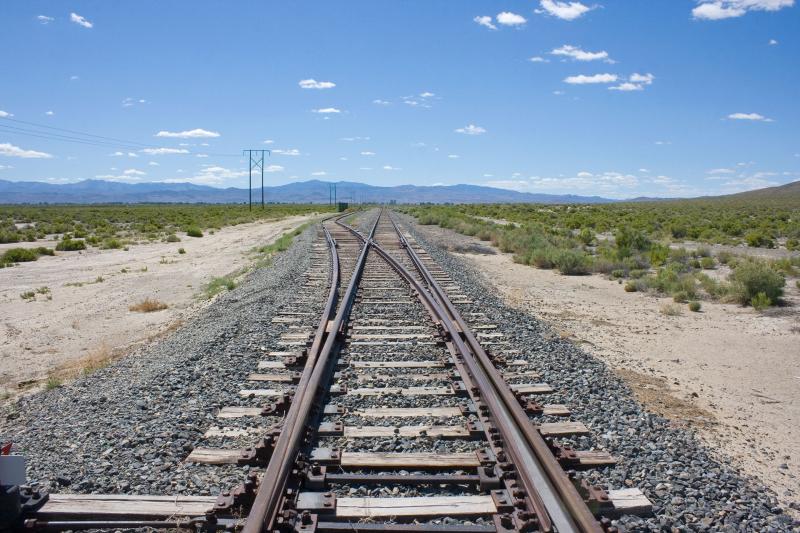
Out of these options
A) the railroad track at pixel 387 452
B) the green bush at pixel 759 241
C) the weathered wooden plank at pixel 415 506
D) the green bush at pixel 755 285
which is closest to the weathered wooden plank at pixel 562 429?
the railroad track at pixel 387 452

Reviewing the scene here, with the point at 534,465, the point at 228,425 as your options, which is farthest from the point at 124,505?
the point at 534,465

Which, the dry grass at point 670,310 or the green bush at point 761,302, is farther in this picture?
the green bush at point 761,302

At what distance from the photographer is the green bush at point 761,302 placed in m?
13.1

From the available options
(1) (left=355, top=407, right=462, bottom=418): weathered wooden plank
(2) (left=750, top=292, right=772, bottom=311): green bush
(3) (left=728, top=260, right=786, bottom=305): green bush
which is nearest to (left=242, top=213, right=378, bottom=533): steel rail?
(1) (left=355, top=407, right=462, bottom=418): weathered wooden plank

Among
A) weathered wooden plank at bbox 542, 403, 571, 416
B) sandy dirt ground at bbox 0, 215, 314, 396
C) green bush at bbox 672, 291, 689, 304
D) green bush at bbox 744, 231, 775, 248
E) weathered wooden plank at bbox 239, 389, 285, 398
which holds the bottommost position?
sandy dirt ground at bbox 0, 215, 314, 396

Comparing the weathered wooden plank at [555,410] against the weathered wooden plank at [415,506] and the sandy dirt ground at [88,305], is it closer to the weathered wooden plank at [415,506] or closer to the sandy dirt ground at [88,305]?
the weathered wooden plank at [415,506]

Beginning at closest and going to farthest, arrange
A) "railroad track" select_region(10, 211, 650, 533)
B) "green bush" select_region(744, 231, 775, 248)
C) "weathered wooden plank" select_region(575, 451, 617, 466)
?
"railroad track" select_region(10, 211, 650, 533) → "weathered wooden plank" select_region(575, 451, 617, 466) → "green bush" select_region(744, 231, 775, 248)

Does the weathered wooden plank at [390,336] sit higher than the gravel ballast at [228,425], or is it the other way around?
the weathered wooden plank at [390,336]

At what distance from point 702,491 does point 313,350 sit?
4.15m

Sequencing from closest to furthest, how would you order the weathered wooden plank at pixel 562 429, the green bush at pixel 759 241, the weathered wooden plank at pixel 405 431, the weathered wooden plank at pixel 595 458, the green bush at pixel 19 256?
the weathered wooden plank at pixel 595 458 < the weathered wooden plank at pixel 405 431 < the weathered wooden plank at pixel 562 429 < the green bush at pixel 19 256 < the green bush at pixel 759 241

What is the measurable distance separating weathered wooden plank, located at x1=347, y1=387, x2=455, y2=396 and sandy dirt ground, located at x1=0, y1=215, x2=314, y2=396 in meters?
5.00

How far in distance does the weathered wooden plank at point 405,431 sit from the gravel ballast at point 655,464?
3.12ft

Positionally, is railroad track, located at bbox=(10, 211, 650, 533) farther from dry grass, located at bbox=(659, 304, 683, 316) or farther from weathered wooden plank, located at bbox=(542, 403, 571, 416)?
dry grass, located at bbox=(659, 304, 683, 316)

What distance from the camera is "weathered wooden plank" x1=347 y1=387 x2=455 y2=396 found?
239 inches
